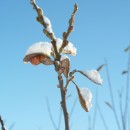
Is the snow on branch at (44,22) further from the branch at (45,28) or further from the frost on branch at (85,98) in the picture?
the frost on branch at (85,98)

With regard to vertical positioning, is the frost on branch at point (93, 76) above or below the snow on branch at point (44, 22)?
below

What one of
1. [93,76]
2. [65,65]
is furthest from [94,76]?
[65,65]

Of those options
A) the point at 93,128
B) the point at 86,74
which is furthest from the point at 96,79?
the point at 93,128

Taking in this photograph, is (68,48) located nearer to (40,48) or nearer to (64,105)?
(40,48)

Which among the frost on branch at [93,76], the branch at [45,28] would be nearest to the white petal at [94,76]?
the frost on branch at [93,76]

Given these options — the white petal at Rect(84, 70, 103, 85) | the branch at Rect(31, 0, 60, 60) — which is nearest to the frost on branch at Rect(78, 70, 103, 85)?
the white petal at Rect(84, 70, 103, 85)

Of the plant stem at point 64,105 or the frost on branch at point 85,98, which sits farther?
the frost on branch at point 85,98

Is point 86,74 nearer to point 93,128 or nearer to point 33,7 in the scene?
point 33,7

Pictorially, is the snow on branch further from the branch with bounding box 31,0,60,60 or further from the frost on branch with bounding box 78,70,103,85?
the frost on branch with bounding box 78,70,103,85
